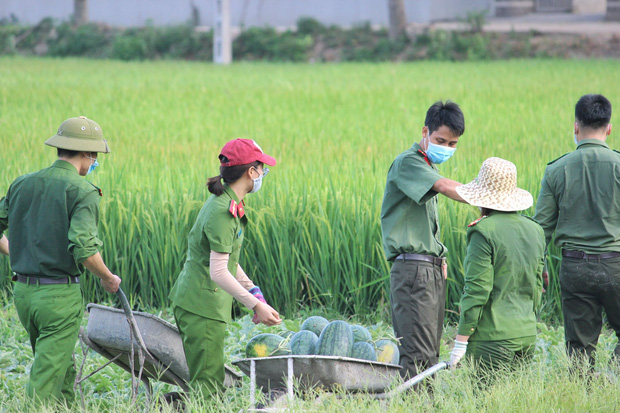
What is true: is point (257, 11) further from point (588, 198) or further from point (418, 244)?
point (418, 244)

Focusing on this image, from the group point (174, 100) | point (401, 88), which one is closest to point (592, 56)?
point (401, 88)

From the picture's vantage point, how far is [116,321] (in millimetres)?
3248

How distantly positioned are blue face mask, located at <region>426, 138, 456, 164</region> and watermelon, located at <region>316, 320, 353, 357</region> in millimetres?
894

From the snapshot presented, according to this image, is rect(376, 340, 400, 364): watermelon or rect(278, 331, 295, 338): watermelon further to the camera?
rect(278, 331, 295, 338): watermelon

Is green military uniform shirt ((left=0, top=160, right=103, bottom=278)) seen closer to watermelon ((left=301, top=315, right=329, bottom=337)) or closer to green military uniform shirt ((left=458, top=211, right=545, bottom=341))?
watermelon ((left=301, top=315, right=329, bottom=337))

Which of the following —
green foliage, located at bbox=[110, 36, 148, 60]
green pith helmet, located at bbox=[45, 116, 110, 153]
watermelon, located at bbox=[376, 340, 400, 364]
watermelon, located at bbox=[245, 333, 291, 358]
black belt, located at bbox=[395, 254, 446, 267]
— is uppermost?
green foliage, located at bbox=[110, 36, 148, 60]

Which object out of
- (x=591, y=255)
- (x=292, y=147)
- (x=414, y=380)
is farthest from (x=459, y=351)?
(x=292, y=147)

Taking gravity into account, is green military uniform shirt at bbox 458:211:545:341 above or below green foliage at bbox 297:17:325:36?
below

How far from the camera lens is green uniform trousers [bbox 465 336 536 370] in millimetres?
3199

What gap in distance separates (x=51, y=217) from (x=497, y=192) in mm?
1903

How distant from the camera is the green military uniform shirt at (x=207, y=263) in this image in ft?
10.5

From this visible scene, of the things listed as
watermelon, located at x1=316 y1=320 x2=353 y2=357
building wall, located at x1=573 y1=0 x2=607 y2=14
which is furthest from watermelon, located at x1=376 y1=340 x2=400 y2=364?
building wall, located at x1=573 y1=0 x2=607 y2=14

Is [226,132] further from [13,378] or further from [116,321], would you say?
[116,321]

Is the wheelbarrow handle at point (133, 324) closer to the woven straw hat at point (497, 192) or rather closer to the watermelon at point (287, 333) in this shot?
the watermelon at point (287, 333)
